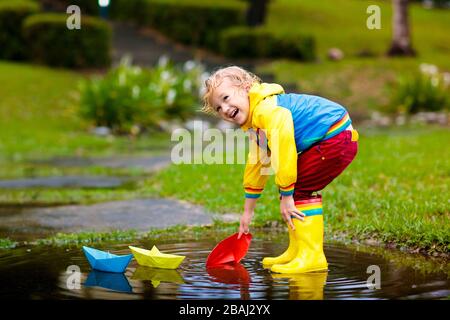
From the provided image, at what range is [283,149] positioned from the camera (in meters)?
4.77

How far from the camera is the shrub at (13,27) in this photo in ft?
69.1

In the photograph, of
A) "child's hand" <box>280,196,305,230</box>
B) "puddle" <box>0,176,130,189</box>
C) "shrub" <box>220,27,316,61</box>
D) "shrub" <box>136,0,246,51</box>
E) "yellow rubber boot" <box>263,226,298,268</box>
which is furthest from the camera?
"shrub" <box>136,0,246,51</box>

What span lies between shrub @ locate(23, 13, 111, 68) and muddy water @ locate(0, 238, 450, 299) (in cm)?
1504

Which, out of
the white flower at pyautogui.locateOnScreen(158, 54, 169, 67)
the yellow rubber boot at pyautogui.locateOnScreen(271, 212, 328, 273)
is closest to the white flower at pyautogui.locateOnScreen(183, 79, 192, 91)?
the white flower at pyautogui.locateOnScreen(158, 54, 169, 67)

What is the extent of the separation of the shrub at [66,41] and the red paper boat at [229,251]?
50.9ft

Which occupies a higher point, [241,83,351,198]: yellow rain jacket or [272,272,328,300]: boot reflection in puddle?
[241,83,351,198]: yellow rain jacket

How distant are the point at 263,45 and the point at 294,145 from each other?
18944mm

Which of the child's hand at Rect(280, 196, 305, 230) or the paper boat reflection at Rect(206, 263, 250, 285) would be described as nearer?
the paper boat reflection at Rect(206, 263, 250, 285)

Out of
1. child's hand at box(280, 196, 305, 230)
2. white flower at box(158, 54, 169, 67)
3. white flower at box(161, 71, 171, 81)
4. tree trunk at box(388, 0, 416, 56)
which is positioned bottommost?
child's hand at box(280, 196, 305, 230)

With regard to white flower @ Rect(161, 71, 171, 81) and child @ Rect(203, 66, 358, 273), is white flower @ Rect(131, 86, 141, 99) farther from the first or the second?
child @ Rect(203, 66, 358, 273)

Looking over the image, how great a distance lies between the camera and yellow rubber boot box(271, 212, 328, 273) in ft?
16.0

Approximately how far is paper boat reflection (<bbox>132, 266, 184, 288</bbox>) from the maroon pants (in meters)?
0.83

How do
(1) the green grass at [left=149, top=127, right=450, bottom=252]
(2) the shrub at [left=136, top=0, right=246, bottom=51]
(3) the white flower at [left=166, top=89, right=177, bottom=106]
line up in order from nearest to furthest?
(1) the green grass at [left=149, top=127, right=450, bottom=252]
(3) the white flower at [left=166, top=89, right=177, bottom=106]
(2) the shrub at [left=136, top=0, right=246, bottom=51]

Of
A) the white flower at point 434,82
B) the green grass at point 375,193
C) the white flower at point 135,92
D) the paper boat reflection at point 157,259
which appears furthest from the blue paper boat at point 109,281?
the white flower at point 434,82
